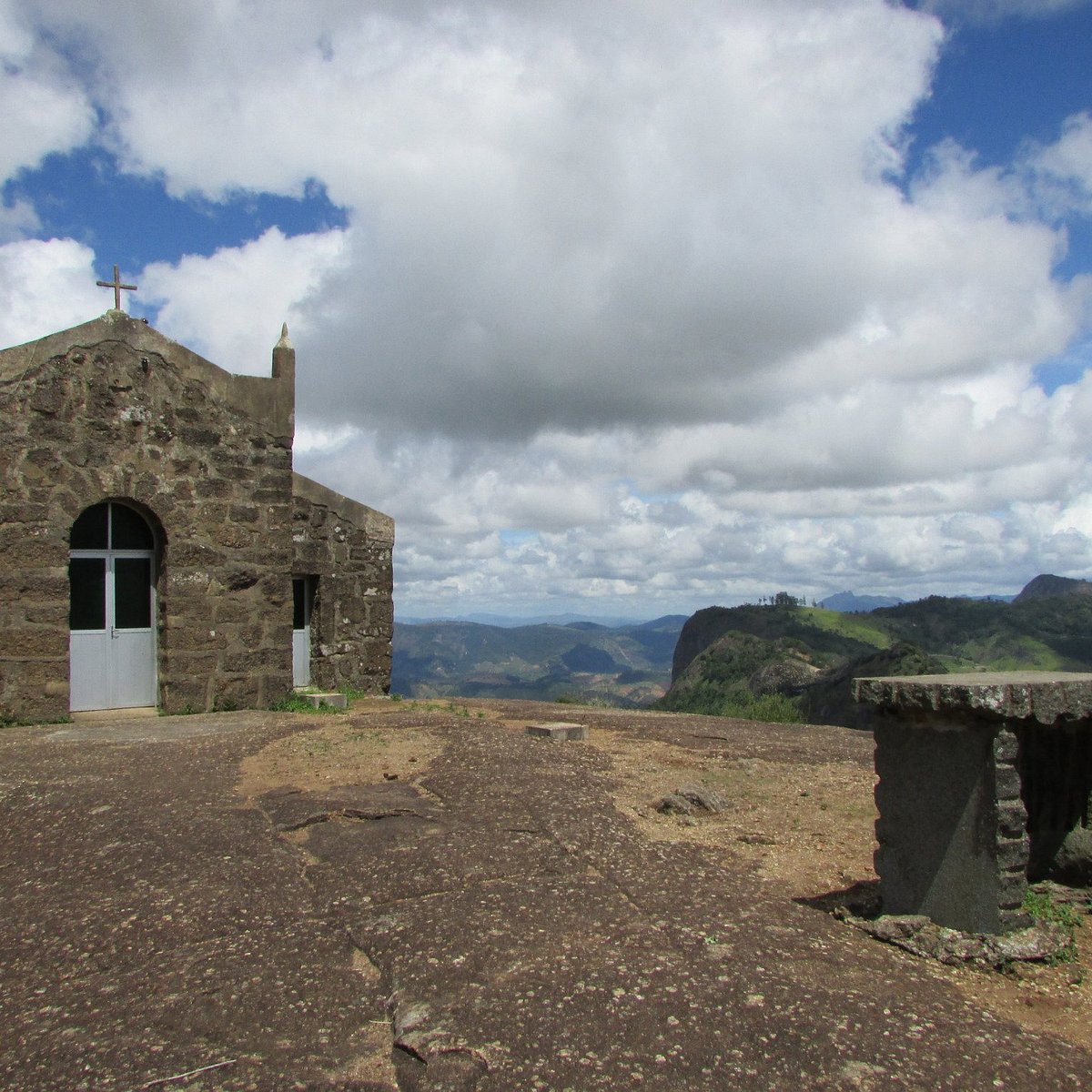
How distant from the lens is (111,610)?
1147cm

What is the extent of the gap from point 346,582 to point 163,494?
15.8 feet

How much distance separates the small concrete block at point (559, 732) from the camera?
9914 mm

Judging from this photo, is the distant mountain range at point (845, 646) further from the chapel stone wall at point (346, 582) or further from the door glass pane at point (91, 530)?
the door glass pane at point (91, 530)

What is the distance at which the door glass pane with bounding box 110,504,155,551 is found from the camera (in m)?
11.4

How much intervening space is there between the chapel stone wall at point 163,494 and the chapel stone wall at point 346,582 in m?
2.88

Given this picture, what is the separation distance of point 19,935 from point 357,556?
11.8 metres

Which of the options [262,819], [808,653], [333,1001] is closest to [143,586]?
[262,819]

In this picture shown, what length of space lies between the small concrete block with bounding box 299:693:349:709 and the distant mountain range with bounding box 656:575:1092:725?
746cm

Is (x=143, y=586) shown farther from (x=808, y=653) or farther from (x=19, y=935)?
(x=808, y=653)

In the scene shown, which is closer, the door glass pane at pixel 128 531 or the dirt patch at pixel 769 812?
the dirt patch at pixel 769 812

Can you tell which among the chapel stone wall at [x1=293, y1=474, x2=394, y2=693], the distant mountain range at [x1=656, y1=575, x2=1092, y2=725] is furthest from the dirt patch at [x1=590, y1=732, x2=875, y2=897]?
the distant mountain range at [x1=656, y1=575, x2=1092, y2=725]

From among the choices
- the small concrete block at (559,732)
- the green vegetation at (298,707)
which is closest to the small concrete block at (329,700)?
the green vegetation at (298,707)

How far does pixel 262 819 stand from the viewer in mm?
6254

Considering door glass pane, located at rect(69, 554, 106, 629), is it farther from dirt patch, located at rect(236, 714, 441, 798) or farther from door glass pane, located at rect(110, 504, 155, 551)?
dirt patch, located at rect(236, 714, 441, 798)
